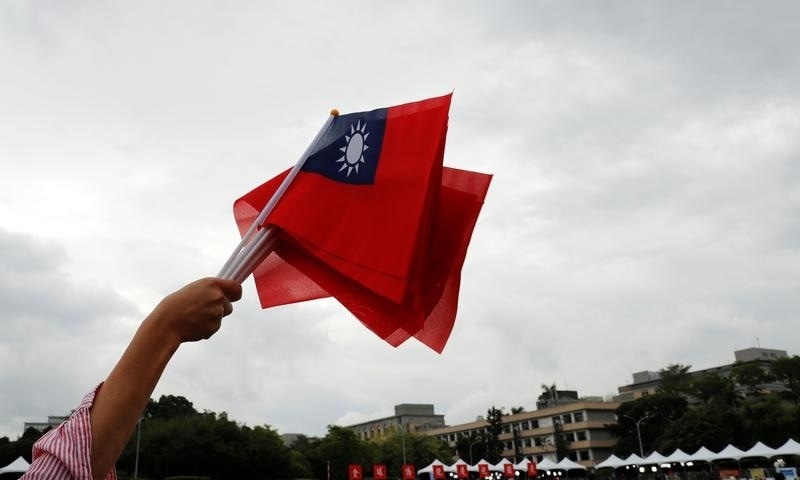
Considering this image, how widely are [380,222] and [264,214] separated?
1.63 feet

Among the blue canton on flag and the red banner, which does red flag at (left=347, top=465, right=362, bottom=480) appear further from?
the blue canton on flag

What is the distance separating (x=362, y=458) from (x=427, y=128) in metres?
51.3

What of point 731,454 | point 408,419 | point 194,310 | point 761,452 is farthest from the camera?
point 408,419

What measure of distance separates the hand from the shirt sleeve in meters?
0.37

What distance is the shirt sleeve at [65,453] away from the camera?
179 centimetres

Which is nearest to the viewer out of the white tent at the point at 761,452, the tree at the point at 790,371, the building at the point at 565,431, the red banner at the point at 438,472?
the white tent at the point at 761,452

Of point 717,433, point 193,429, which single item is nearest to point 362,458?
point 193,429

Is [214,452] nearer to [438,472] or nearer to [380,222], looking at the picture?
[438,472]

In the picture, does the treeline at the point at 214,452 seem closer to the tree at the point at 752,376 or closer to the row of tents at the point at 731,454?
the row of tents at the point at 731,454

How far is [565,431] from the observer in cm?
7050

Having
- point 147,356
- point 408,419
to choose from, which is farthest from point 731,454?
point 408,419

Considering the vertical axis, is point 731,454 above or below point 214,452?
below

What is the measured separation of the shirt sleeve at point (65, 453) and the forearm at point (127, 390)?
31 millimetres

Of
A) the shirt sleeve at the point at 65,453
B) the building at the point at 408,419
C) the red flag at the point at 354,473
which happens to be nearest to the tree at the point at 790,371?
the red flag at the point at 354,473
